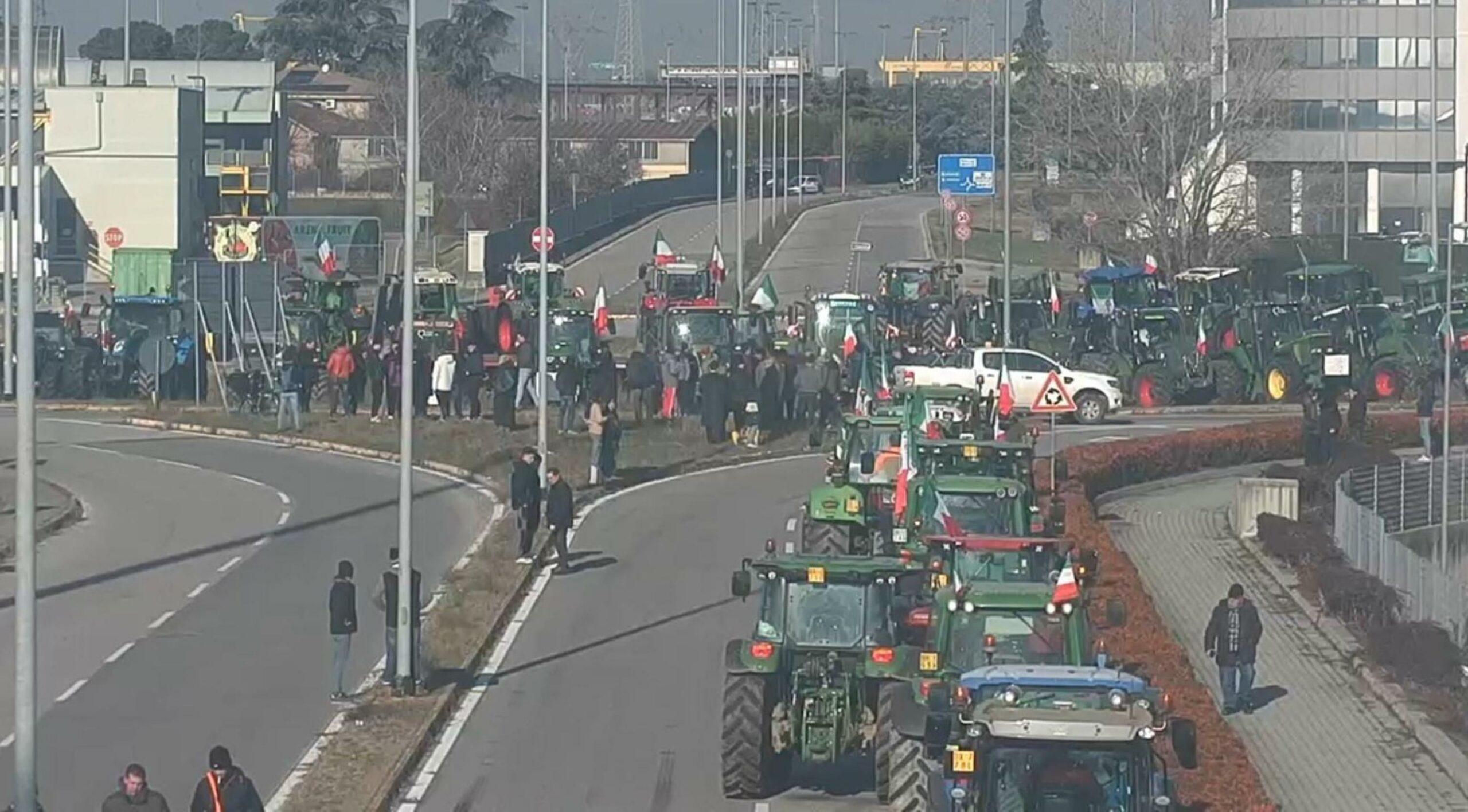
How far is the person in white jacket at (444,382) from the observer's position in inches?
1737

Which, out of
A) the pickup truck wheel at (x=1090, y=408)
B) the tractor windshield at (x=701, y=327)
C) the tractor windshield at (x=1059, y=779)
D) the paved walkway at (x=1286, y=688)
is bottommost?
the paved walkway at (x=1286, y=688)

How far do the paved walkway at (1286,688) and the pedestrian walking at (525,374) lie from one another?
1147 cm

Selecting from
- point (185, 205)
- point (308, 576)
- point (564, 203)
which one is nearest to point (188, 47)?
point (564, 203)

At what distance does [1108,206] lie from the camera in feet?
247

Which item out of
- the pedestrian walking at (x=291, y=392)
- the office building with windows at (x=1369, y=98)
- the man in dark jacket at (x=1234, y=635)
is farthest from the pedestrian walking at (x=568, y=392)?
the office building with windows at (x=1369, y=98)

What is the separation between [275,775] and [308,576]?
1080 cm

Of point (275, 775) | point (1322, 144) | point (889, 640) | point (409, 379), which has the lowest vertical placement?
point (275, 775)

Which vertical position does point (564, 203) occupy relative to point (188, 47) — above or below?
below

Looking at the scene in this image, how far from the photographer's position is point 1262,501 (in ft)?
116

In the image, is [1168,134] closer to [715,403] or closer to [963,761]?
[715,403]

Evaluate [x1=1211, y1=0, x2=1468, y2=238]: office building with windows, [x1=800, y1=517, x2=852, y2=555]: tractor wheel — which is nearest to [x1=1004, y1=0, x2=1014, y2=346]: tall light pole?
[x1=800, y1=517, x2=852, y2=555]: tractor wheel

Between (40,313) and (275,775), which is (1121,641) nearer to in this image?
(275,775)

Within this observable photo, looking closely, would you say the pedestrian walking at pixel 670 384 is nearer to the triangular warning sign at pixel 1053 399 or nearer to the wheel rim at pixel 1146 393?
the triangular warning sign at pixel 1053 399

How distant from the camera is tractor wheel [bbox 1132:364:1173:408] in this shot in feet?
163
